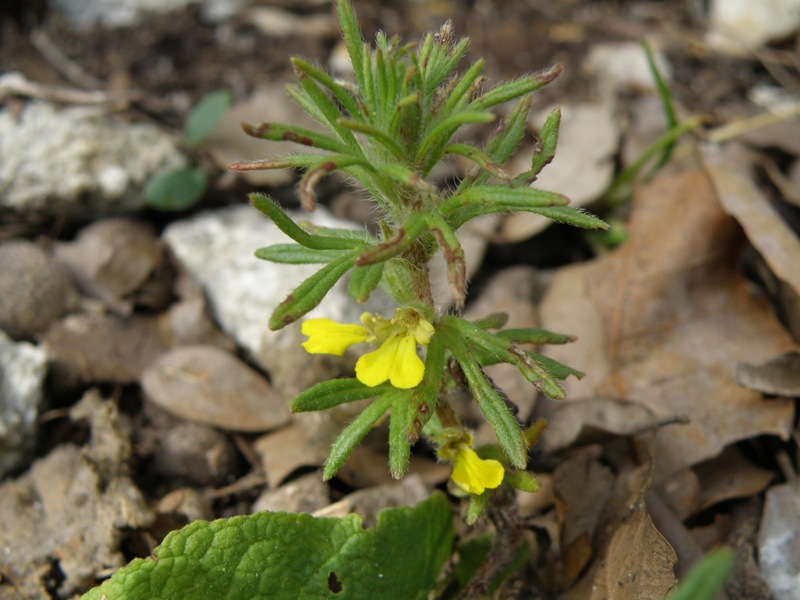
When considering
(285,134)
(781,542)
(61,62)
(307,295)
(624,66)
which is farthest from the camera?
(624,66)

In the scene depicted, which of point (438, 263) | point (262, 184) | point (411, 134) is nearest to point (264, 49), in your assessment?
point (262, 184)

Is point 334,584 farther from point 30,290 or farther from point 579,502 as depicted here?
point 30,290

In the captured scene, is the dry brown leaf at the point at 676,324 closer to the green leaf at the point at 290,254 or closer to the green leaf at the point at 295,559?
the green leaf at the point at 295,559

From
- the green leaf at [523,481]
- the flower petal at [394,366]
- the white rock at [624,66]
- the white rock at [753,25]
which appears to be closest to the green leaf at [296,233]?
the flower petal at [394,366]

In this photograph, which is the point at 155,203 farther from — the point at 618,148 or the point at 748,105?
the point at 748,105

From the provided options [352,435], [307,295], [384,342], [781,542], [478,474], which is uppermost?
[307,295]

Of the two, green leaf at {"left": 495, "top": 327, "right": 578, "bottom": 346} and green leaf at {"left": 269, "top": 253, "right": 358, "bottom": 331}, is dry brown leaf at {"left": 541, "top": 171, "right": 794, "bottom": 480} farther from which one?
green leaf at {"left": 269, "top": 253, "right": 358, "bottom": 331}

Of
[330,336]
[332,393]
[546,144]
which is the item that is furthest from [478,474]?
[546,144]
